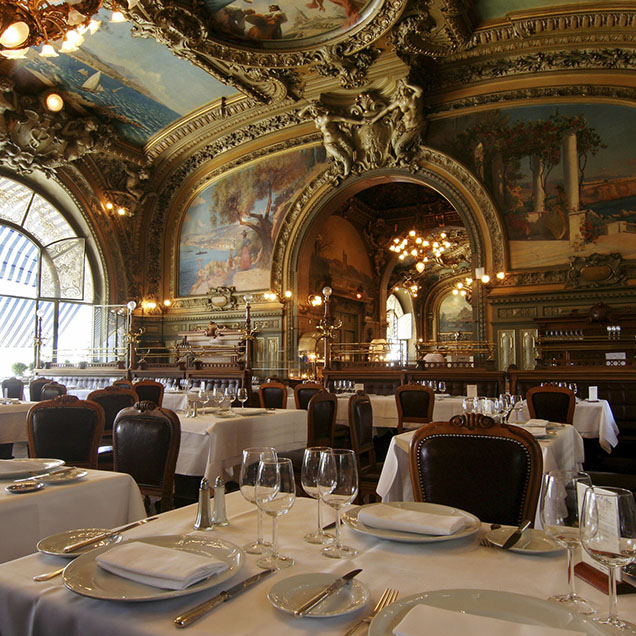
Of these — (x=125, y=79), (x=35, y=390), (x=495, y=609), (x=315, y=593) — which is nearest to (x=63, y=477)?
(x=315, y=593)

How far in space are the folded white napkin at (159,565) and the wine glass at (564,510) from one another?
2.27ft

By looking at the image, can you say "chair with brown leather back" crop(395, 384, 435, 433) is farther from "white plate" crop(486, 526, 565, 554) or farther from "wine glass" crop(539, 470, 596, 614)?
"wine glass" crop(539, 470, 596, 614)

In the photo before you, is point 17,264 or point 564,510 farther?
point 17,264

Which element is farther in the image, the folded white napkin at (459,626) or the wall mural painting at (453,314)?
the wall mural painting at (453,314)

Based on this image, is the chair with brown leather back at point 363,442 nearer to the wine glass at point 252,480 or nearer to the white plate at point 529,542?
the white plate at point 529,542

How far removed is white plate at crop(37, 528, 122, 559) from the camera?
1286 mm

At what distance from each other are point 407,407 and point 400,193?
1331cm

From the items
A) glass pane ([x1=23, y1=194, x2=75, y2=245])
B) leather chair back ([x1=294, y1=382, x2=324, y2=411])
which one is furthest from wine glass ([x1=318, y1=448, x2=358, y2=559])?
glass pane ([x1=23, y1=194, x2=75, y2=245])

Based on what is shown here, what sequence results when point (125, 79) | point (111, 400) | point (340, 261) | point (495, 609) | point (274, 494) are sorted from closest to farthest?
point (495, 609) < point (274, 494) < point (111, 400) < point (125, 79) < point (340, 261)

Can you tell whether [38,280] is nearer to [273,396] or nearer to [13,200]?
[13,200]

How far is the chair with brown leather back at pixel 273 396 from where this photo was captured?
700cm

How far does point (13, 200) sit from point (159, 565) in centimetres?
1606

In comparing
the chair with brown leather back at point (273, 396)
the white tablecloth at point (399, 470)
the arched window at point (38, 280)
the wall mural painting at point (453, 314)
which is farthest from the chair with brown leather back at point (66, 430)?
the wall mural painting at point (453, 314)

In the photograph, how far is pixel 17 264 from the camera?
49.0ft
